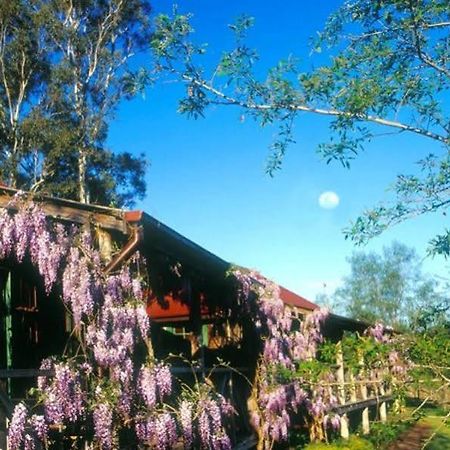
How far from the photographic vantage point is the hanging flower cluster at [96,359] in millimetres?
6859

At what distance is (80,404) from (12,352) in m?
2.70

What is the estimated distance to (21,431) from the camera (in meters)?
6.21

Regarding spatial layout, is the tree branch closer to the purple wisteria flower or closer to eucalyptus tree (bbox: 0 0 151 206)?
the purple wisteria flower

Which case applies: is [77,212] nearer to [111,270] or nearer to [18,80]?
[111,270]

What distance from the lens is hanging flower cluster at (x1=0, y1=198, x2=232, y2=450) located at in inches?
270

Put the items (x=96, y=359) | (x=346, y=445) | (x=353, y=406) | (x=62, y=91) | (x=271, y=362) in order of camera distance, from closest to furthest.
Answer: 1. (x=96, y=359)
2. (x=271, y=362)
3. (x=346, y=445)
4. (x=353, y=406)
5. (x=62, y=91)

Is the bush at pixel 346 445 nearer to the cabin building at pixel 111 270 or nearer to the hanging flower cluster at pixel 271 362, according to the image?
the hanging flower cluster at pixel 271 362

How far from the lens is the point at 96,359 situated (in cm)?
723

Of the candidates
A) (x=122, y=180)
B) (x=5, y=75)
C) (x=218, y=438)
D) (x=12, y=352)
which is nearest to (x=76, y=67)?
(x=5, y=75)

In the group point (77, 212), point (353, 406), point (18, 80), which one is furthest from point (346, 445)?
point (18, 80)

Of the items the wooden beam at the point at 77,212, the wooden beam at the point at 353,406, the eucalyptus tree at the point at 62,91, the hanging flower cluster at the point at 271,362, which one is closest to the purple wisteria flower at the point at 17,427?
the wooden beam at the point at 77,212

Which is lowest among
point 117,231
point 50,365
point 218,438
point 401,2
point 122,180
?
point 218,438

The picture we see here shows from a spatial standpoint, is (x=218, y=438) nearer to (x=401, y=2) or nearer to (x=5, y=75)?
(x=401, y=2)

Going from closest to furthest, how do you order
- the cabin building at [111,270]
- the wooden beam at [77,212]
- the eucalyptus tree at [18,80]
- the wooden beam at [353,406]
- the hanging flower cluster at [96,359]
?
the hanging flower cluster at [96,359]
the wooden beam at [77,212]
the cabin building at [111,270]
the wooden beam at [353,406]
the eucalyptus tree at [18,80]
